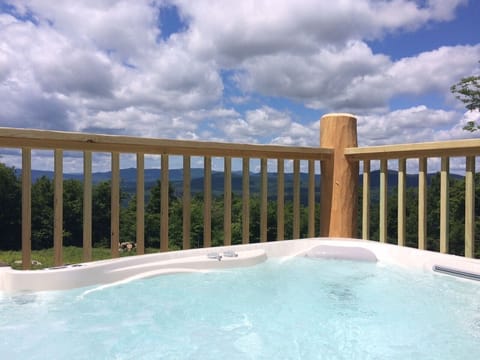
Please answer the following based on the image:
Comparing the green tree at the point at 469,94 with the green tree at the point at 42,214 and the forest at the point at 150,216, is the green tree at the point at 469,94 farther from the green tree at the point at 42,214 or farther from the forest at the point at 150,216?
the green tree at the point at 42,214

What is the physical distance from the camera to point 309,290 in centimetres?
197

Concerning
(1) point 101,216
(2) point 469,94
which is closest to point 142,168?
(1) point 101,216

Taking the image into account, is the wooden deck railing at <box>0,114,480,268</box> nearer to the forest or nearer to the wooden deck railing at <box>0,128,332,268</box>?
the wooden deck railing at <box>0,128,332,268</box>

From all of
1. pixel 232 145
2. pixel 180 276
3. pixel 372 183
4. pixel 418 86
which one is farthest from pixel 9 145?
pixel 418 86

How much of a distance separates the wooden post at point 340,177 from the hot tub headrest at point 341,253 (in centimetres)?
60

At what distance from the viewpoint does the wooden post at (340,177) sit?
3.25 m

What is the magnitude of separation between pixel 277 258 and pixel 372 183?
1254 mm

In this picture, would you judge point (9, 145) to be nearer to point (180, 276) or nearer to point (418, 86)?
point (180, 276)

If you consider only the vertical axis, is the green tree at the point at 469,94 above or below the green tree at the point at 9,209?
above

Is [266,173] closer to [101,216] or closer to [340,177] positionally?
[340,177]


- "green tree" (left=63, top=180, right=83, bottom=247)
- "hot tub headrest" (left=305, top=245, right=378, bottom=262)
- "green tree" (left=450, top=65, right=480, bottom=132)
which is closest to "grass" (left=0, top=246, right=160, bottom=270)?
"hot tub headrest" (left=305, top=245, right=378, bottom=262)

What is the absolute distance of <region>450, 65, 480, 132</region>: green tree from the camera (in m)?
10.8

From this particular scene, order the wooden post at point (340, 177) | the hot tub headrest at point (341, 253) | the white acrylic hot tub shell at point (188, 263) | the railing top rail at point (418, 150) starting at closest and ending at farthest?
the white acrylic hot tub shell at point (188, 263) → the railing top rail at point (418, 150) → the hot tub headrest at point (341, 253) → the wooden post at point (340, 177)

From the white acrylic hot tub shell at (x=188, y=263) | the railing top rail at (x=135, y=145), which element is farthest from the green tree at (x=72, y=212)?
the white acrylic hot tub shell at (x=188, y=263)
